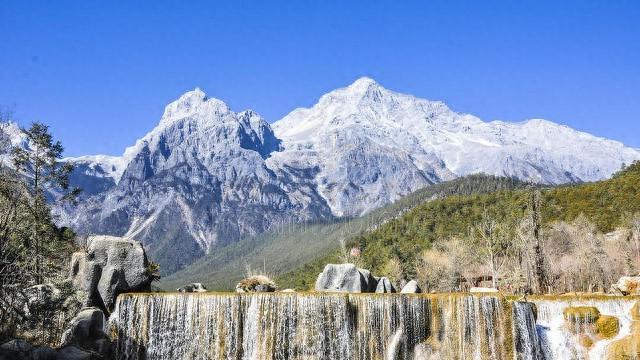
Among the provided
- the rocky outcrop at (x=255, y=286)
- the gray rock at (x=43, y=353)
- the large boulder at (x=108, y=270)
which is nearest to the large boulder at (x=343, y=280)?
the rocky outcrop at (x=255, y=286)

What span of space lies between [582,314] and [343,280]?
15.1 meters

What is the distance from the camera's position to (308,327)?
31062 mm

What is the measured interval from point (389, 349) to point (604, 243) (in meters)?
55.2

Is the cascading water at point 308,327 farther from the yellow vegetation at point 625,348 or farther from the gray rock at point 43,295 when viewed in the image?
the yellow vegetation at point 625,348

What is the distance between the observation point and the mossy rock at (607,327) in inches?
1351

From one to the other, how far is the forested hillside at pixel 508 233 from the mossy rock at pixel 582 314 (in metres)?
31.4

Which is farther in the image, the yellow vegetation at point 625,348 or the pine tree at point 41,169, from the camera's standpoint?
the pine tree at point 41,169

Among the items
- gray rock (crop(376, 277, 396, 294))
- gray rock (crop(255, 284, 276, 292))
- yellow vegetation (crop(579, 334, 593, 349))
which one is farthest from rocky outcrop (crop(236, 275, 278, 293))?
yellow vegetation (crop(579, 334, 593, 349))

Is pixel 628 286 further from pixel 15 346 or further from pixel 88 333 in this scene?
pixel 15 346

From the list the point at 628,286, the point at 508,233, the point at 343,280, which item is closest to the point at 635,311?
the point at 628,286

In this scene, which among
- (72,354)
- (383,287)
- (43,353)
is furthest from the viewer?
(383,287)

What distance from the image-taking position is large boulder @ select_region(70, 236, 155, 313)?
32.9m

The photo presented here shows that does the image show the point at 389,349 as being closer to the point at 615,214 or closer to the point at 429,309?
the point at 429,309

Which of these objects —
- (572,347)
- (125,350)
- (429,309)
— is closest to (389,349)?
(429,309)
